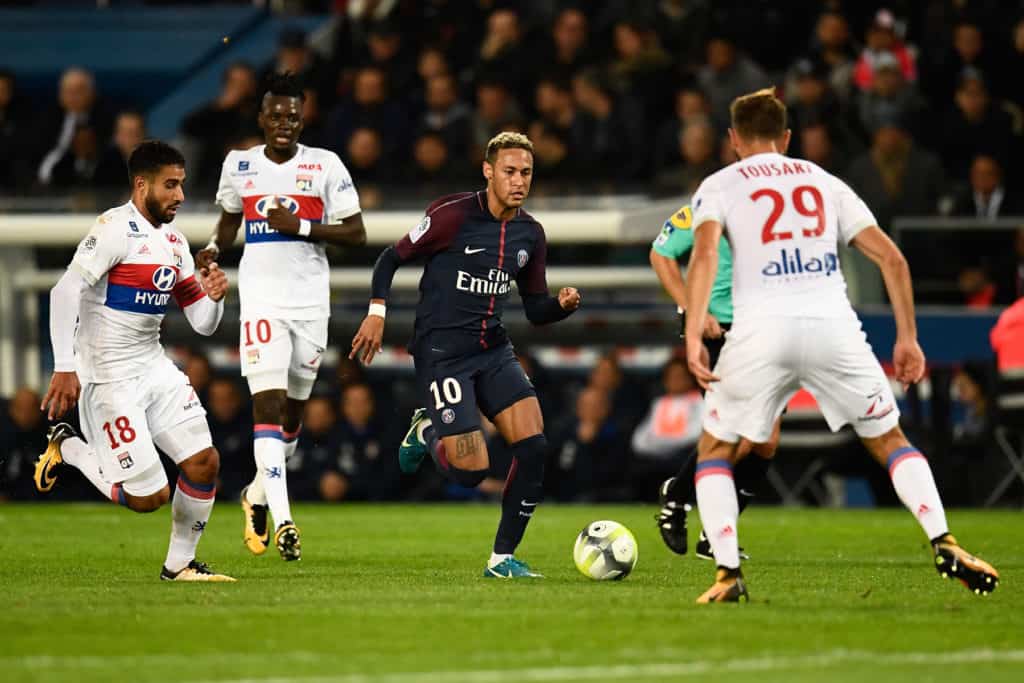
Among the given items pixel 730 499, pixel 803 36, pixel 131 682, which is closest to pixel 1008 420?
pixel 803 36

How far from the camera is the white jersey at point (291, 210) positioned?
474 inches

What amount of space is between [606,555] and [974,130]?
33.1 feet

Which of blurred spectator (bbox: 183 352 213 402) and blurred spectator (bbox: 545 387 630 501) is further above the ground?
blurred spectator (bbox: 183 352 213 402)

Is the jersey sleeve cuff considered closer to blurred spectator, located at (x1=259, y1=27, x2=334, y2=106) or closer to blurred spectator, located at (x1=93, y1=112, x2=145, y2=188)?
blurred spectator, located at (x1=93, y1=112, x2=145, y2=188)

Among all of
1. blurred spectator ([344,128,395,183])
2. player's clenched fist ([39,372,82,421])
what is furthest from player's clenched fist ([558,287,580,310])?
blurred spectator ([344,128,395,183])

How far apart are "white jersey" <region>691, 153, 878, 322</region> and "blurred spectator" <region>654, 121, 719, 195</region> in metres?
9.45

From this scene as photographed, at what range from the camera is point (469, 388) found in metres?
10.6

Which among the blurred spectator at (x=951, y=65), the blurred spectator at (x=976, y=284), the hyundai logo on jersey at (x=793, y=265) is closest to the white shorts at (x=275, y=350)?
the hyundai logo on jersey at (x=793, y=265)

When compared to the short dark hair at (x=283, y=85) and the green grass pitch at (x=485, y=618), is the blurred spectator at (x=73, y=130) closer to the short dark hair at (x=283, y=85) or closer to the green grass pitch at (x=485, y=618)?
the green grass pitch at (x=485, y=618)

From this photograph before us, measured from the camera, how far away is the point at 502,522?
10.4m

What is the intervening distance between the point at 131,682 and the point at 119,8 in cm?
2072

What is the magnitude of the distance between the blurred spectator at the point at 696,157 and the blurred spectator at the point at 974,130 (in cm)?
231

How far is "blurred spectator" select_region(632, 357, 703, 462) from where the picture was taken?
17.9 m

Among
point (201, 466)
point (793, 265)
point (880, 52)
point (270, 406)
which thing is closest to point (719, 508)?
point (793, 265)
